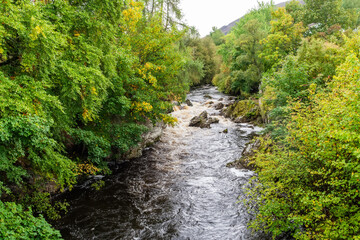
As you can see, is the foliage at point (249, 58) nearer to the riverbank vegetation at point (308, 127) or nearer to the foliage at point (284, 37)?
the riverbank vegetation at point (308, 127)

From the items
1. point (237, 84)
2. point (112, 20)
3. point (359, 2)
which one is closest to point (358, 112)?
point (112, 20)

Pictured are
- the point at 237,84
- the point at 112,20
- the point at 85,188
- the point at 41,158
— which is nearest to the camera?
the point at 41,158

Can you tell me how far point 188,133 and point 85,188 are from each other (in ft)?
39.9

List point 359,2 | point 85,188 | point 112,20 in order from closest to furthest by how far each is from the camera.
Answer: point 112,20 < point 85,188 < point 359,2

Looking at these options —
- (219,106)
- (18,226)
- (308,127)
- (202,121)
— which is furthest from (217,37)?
(18,226)

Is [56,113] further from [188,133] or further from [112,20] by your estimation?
[188,133]

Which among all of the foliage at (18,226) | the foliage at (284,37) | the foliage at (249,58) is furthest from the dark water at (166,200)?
the foliage at (249,58)

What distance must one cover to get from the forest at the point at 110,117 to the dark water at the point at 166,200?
0.93 meters

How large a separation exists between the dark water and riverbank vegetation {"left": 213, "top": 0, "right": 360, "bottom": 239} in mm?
1500

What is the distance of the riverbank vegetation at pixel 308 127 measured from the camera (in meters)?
5.41

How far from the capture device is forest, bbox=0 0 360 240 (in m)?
5.58

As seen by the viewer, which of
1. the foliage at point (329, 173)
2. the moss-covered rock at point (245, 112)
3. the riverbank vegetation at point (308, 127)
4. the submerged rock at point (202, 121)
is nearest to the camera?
the foliage at point (329, 173)

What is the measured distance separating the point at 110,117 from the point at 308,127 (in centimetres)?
1106

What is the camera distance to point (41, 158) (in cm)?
781
